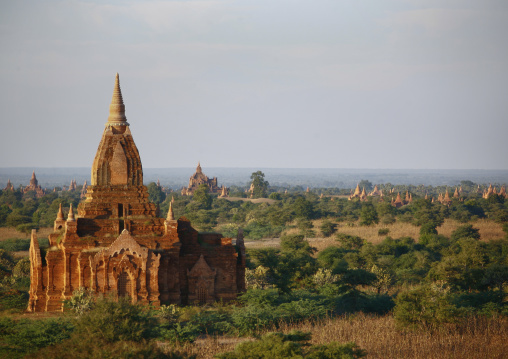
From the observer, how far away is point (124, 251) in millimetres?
30812

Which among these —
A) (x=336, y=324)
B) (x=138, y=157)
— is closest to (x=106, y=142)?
(x=138, y=157)

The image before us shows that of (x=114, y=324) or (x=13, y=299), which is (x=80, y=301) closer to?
(x=13, y=299)

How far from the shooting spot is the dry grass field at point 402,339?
26.7 m

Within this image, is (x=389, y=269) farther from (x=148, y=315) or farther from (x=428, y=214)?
A: (x=428, y=214)

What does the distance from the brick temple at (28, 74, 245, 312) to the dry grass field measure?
4.53 meters

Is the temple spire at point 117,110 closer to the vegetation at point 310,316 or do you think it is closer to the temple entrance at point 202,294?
A: the vegetation at point 310,316

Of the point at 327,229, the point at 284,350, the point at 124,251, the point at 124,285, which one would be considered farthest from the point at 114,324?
the point at 327,229

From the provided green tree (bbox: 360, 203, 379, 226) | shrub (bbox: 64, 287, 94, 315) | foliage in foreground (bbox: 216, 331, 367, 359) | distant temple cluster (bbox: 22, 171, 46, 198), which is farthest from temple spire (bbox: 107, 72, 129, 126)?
distant temple cluster (bbox: 22, 171, 46, 198)

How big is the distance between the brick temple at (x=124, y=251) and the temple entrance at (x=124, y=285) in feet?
0.13

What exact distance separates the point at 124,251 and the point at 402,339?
11.6 metres

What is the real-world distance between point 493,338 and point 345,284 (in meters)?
9.34

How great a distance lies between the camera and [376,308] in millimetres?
34031

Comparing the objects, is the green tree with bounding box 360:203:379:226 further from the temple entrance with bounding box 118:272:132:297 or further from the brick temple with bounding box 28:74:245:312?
the temple entrance with bounding box 118:272:132:297

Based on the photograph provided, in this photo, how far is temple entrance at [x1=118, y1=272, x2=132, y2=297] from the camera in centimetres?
3078
